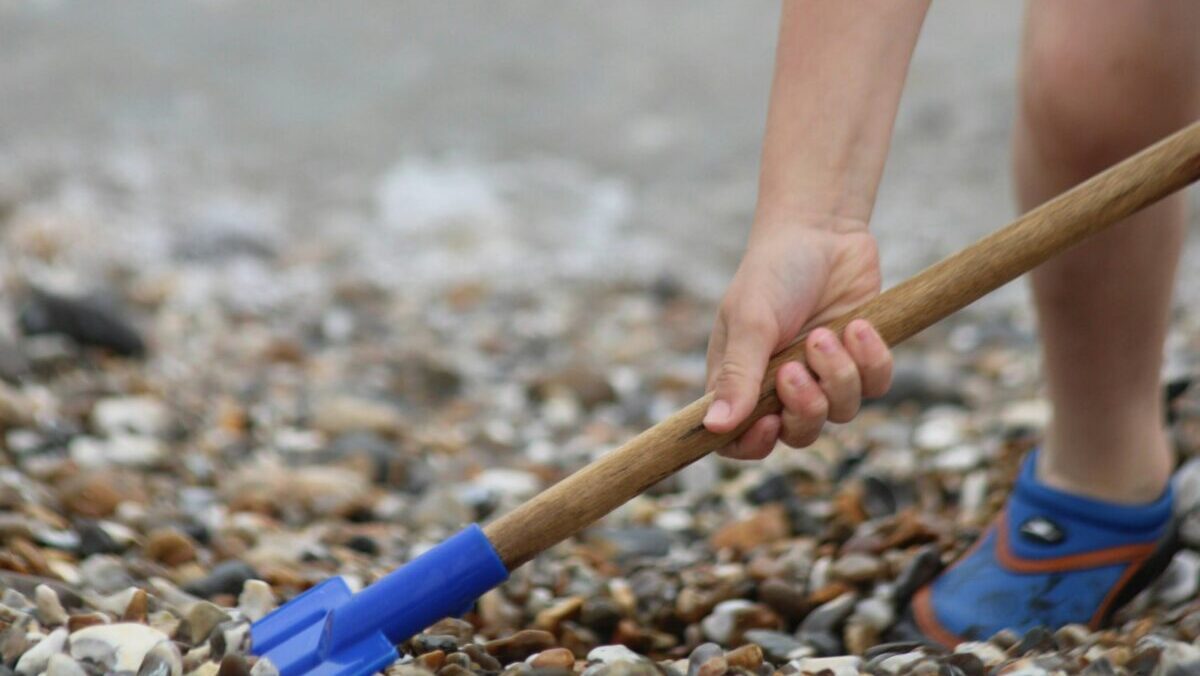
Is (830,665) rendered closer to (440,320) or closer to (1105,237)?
(1105,237)

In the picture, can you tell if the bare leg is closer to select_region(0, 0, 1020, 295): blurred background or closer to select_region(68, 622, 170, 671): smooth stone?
select_region(68, 622, 170, 671): smooth stone

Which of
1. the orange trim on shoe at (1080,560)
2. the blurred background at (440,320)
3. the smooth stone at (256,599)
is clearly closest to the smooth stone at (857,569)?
the blurred background at (440,320)

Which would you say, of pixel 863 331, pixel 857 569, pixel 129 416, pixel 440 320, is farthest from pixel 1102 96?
pixel 440 320

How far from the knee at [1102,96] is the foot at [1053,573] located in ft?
1.60

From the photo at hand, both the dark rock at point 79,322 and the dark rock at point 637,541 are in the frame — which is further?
the dark rock at point 79,322

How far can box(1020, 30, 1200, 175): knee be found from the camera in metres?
1.69

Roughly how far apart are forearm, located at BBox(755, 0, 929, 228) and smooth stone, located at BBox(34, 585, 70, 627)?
96cm

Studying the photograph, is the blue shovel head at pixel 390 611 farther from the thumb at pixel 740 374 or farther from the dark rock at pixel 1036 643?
the dark rock at pixel 1036 643

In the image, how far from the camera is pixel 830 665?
158cm

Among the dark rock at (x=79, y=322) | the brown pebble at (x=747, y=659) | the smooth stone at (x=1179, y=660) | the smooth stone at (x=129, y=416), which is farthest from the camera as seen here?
the dark rock at (x=79, y=322)

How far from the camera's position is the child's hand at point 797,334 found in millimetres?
1474

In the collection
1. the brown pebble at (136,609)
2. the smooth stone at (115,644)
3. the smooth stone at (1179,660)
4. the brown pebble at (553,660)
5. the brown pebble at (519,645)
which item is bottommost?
the smooth stone at (1179,660)

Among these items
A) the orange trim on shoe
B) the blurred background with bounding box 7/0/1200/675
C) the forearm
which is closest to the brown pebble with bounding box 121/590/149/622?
the blurred background with bounding box 7/0/1200/675

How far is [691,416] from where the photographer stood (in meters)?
1.51
